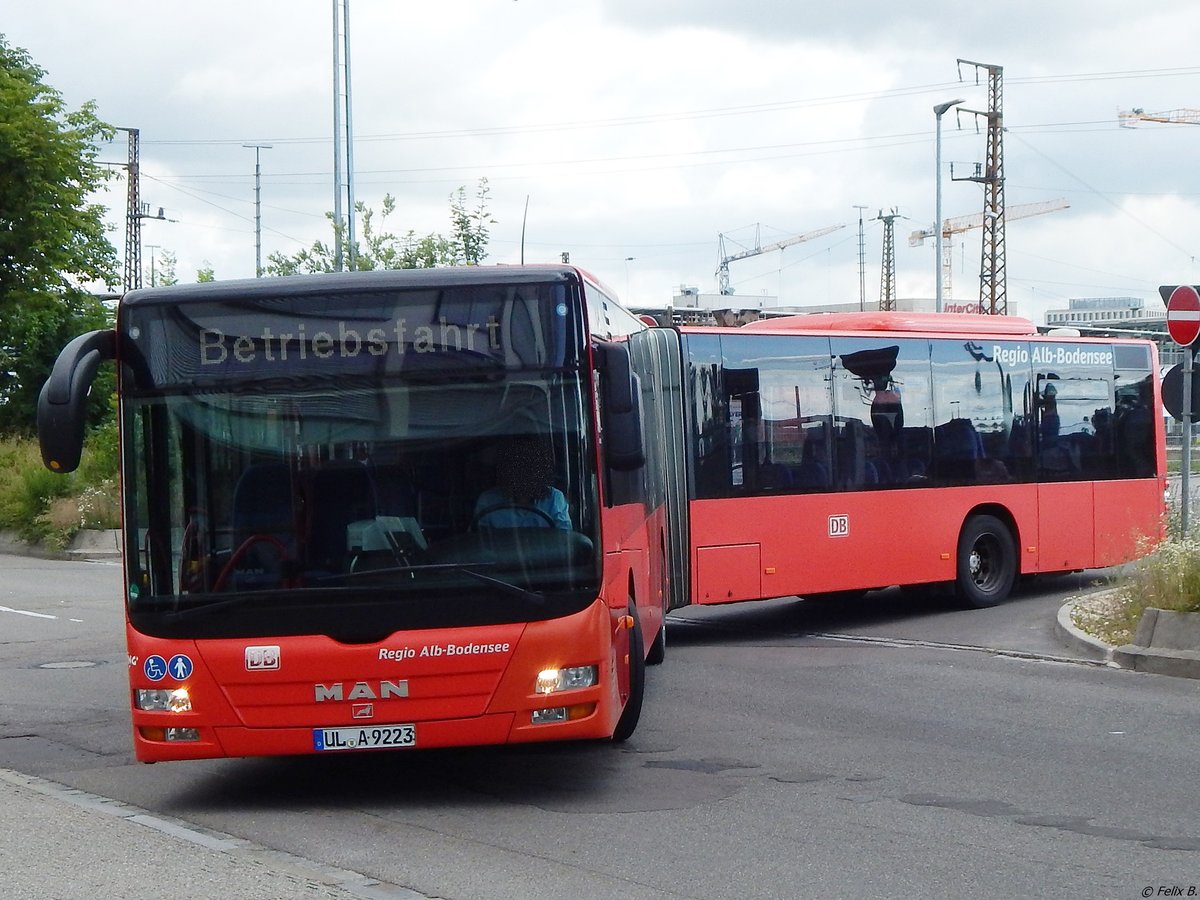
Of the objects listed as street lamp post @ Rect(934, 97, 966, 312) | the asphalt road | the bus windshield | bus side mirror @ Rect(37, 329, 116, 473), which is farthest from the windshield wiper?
street lamp post @ Rect(934, 97, 966, 312)

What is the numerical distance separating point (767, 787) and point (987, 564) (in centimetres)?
932

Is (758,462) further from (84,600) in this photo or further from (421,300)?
(84,600)

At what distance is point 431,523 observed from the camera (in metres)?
7.97

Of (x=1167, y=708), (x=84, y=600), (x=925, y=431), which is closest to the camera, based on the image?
(x=1167, y=708)

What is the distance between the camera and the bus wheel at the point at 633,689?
9.52m

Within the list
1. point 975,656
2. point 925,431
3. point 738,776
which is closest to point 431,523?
point 738,776

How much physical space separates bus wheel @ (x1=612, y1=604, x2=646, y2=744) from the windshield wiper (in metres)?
Answer: 1.63

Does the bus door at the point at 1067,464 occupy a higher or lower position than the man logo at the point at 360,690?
higher

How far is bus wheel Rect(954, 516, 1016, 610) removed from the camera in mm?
16688

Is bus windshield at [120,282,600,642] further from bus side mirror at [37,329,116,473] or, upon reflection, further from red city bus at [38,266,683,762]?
bus side mirror at [37,329,116,473]

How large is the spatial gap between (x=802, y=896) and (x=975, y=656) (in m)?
7.81

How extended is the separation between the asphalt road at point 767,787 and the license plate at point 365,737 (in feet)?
1.21

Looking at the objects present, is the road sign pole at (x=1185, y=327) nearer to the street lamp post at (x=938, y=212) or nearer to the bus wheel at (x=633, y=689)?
the bus wheel at (x=633, y=689)

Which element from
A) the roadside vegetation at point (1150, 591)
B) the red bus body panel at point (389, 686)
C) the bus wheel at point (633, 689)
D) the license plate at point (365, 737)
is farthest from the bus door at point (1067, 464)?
the license plate at point (365, 737)
